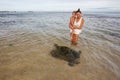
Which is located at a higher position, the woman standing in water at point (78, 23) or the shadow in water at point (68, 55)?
the woman standing in water at point (78, 23)

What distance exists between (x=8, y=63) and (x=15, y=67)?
518 millimetres

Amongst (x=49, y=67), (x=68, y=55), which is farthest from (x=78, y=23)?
(x=49, y=67)

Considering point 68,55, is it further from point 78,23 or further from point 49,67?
point 78,23

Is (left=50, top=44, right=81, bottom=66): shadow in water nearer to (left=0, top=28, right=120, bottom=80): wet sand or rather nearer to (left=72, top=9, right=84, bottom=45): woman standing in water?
(left=0, top=28, right=120, bottom=80): wet sand

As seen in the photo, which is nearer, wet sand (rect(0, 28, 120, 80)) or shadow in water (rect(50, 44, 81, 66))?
wet sand (rect(0, 28, 120, 80))

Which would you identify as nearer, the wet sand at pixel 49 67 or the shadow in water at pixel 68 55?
the wet sand at pixel 49 67

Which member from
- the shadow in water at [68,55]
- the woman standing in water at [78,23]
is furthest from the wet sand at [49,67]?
the woman standing in water at [78,23]

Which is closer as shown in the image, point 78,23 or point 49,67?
point 49,67

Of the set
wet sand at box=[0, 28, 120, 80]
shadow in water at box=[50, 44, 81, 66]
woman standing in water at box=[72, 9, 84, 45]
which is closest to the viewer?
wet sand at box=[0, 28, 120, 80]

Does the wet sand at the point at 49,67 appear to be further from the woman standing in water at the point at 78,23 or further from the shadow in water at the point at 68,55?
the woman standing in water at the point at 78,23

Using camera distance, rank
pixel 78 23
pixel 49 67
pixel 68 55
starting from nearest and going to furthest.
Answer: pixel 49 67 < pixel 68 55 < pixel 78 23

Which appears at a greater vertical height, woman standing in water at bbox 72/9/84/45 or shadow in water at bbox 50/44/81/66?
woman standing in water at bbox 72/9/84/45

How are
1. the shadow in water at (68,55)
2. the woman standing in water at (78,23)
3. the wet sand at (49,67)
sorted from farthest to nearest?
the woman standing in water at (78,23) < the shadow in water at (68,55) < the wet sand at (49,67)

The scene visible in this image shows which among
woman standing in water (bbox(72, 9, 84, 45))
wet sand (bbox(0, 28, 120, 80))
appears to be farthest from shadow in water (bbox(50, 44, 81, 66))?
woman standing in water (bbox(72, 9, 84, 45))
